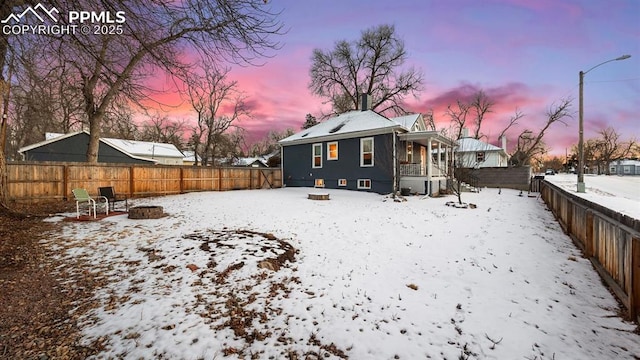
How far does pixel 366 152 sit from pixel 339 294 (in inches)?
530

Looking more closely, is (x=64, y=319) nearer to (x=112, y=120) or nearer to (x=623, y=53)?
(x=112, y=120)

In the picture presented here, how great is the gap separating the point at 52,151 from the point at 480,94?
47717 mm

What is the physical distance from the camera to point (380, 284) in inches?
173

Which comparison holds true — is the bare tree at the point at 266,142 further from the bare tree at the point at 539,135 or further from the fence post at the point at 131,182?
the fence post at the point at 131,182

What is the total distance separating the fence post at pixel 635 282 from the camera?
3.06 m

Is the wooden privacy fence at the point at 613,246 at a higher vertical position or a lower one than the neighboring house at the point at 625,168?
lower

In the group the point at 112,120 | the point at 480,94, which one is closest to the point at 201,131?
the point at 112,120

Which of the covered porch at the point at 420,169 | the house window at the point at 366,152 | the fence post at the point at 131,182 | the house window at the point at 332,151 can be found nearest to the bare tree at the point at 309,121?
the house window at the point at 332,151

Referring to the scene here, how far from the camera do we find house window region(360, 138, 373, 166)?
16500mm

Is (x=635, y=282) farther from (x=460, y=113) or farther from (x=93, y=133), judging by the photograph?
(x=460, y=113)

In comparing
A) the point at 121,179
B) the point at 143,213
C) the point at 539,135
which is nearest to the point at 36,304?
the point at 143,213

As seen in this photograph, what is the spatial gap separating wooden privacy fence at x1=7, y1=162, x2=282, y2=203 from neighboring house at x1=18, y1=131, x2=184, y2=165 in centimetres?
1121

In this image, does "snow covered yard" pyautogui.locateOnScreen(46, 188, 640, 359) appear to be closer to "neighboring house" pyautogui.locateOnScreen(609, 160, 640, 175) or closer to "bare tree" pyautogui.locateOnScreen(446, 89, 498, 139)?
"bare tree" pyautogui.locateOnScreen(446, 89, 498, 139)

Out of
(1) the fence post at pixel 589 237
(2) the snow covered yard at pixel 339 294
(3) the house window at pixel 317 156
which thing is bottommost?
(2) the snow covered yard at pixel 339 294
